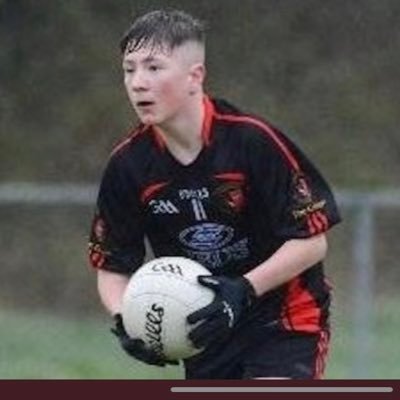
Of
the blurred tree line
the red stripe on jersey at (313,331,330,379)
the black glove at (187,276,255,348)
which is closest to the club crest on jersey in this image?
the black glove at (187,276,255,348)

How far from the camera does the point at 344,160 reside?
1647cm

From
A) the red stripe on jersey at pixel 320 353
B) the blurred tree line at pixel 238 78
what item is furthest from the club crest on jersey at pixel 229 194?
the blurred tree line at pixel 238 78

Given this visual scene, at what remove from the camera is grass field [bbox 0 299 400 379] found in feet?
34.5

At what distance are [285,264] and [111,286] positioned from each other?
669mm

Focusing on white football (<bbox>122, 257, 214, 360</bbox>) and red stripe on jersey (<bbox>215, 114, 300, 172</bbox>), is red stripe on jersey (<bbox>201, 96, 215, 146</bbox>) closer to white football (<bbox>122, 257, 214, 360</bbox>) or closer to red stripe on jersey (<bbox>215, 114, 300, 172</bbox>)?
red stripe on jersey (<bbox>215, 114, 300, 172</bbox>)

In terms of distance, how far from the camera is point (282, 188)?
649 centimetres

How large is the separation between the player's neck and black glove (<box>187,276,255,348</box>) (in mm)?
421

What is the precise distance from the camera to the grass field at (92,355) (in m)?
10.5

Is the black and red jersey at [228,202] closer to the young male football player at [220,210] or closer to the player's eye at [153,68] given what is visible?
the young male football player at [220,210]

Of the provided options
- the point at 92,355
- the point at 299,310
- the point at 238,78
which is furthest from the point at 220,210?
the point at 238,78

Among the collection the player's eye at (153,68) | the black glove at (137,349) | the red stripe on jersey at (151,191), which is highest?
the player's eye at (153,68)

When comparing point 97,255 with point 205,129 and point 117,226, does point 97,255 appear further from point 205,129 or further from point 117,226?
point 205,129

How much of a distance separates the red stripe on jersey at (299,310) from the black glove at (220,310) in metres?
0.24
